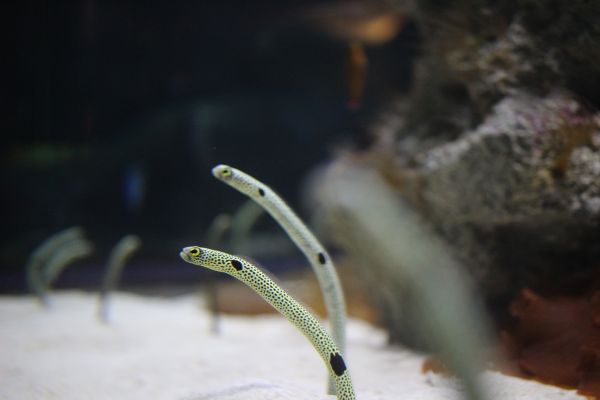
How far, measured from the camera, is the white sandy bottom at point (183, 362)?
268 centimetres

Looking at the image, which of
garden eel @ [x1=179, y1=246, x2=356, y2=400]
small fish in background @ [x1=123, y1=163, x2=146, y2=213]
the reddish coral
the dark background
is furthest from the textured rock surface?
small fish in background @ [x1=123, y1=163, x2=146, y2=213]

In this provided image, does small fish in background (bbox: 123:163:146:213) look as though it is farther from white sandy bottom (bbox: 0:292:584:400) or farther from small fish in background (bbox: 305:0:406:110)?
small fish in background (bbox: 305:0:406:110)

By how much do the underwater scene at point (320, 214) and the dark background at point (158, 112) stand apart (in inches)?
1.9

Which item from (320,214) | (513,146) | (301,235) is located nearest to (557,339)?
(513,146)

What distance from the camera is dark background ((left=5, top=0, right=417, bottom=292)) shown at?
8.48 m

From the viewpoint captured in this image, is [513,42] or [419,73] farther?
[419,73]

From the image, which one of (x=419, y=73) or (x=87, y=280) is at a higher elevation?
(x=419, y=73)

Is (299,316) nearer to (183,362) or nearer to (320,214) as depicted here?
(183,362)

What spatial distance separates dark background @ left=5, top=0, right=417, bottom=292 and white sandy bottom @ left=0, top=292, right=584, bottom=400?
2.71 metres

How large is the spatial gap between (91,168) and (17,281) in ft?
9.65

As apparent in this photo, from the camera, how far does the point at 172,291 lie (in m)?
8.59

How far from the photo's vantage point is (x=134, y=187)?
958cm

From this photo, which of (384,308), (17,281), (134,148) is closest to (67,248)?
(17,281)

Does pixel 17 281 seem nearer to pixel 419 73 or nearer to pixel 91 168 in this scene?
pixel 91 168
